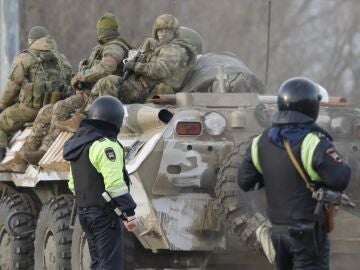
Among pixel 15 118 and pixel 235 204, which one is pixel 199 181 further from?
pixel 15 118

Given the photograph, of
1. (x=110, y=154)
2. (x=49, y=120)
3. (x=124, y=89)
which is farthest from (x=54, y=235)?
(x=110, y=154)

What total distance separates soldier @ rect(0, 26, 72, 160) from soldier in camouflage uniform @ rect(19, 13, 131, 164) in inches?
45.5

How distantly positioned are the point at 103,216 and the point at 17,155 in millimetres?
4093

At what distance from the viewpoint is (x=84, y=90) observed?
44.7ft

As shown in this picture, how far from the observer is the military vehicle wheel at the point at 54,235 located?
501 inches

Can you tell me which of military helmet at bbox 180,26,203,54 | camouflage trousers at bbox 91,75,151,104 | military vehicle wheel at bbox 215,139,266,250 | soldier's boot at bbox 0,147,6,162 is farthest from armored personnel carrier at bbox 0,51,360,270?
soldier's boot at bbox 0,147,6,162

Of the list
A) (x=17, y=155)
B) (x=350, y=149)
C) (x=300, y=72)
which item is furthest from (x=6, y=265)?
(x=300, y=72)

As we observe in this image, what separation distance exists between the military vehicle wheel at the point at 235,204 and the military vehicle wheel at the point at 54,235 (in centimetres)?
250

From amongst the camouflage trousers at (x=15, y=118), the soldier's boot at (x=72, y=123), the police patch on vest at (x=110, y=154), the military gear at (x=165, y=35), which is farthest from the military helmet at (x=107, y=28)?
the police patch on vest at (x=110, y=154)

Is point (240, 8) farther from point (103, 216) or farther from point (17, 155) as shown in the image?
point (103, 216)

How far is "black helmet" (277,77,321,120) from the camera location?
8.84m

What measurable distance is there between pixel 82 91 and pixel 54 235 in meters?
1.58

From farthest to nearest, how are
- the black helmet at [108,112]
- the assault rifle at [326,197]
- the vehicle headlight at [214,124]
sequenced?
the vehicle headlight at [214,124] → the black helmet at [108,112] → the assault rifle at [326,197]

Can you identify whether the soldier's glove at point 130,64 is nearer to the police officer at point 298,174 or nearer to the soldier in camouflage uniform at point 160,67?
the soldier in camouflage uniform at point 160,67
